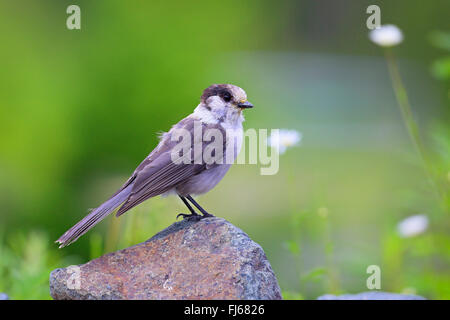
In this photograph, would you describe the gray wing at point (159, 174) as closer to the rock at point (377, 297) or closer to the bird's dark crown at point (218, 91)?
the bird's dark crown at point (218, 91)

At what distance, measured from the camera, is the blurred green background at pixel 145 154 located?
12.9 feet

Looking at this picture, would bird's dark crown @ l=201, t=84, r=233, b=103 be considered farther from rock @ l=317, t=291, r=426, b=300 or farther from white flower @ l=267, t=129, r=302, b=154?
rock @ l=317, t=291, r=426, b=300

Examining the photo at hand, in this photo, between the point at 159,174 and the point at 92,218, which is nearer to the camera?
the point at 92,218

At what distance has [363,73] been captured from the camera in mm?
13078

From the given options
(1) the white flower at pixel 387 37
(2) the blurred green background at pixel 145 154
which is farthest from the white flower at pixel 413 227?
(1) the white flower at pixel 387 37

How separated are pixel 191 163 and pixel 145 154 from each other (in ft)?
8.37

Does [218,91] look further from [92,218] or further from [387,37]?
[387,37]

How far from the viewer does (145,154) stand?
5.77 meters

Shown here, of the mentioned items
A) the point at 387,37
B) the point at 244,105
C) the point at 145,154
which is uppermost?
the point at 387,37

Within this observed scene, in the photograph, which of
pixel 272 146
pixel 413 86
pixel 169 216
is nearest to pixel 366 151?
pixel 413 86

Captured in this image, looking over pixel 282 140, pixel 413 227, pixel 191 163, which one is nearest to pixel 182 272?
pixel 191 163
